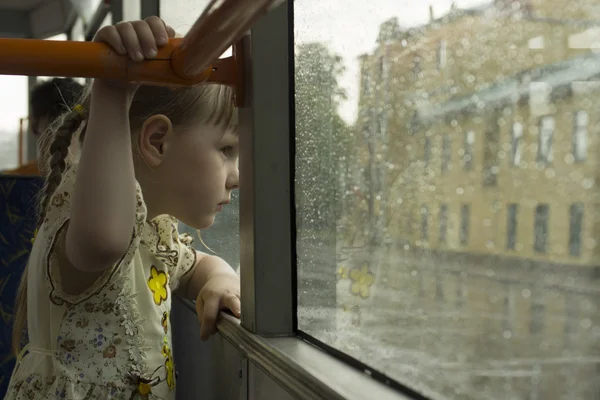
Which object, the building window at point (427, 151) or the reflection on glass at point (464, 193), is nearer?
the reflection on glass at point (464, 193)

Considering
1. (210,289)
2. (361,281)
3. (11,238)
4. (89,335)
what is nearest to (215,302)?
(210,289)

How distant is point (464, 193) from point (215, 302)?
58cm

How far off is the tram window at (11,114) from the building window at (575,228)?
4211mm

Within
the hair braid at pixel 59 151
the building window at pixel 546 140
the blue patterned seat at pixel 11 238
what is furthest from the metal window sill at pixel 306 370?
the blue patterned seat at pixel 11 238

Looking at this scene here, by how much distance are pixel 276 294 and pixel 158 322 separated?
246mm

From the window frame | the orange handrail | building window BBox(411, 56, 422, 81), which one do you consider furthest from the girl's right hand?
building window BBox(411, 56, 422, 81)

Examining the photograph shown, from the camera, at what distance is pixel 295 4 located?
80cm

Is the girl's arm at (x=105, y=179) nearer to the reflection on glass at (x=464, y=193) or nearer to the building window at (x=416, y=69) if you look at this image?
the reflection on glass at (x=464, y=193)

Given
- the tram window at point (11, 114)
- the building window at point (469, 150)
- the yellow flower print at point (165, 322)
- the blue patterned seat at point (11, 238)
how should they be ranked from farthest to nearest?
the tram window at point (11, 114) < the blue patterned seat at point (11, 238) < the yellow flower print at point (165, 322) < the building window at point (469, 150)

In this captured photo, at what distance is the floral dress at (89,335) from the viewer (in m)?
0.87

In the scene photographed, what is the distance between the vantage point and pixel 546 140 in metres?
0.37

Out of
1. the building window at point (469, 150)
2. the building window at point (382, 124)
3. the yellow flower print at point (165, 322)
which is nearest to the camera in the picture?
the building window at point (469, 150)

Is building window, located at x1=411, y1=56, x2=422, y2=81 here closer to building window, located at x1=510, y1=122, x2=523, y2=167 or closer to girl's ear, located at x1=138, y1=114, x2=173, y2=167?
building window, located at x1=510, y1=122, x2=523, y2=167

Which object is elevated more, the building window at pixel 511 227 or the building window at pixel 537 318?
the building window at pixel 511 227
